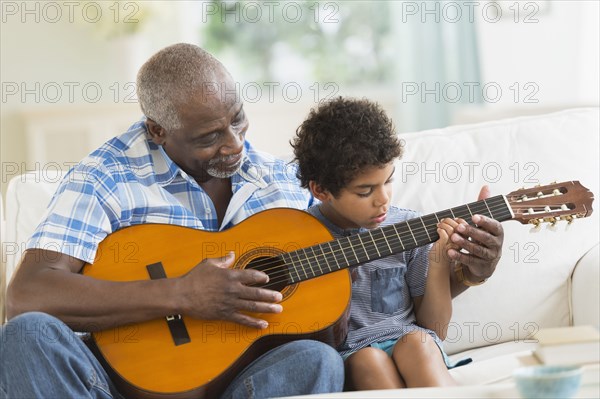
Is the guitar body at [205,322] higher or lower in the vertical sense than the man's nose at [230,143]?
lower

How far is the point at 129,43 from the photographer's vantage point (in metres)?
5.06

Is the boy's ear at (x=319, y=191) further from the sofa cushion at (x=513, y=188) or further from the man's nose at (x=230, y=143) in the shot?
the sofa cushion at (x=513, y=188)

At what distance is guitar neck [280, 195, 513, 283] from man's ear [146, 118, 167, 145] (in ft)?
1.53

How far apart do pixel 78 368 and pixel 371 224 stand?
2.21ft

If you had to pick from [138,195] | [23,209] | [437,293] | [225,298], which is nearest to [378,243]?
[437,293]

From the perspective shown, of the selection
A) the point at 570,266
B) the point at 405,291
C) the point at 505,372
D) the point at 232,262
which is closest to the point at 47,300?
the point at 232,262

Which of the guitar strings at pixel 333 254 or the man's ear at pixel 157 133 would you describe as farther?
the man's ear at pixel 157 133

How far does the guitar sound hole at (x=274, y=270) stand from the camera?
1.88 m

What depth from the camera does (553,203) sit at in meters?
1.84

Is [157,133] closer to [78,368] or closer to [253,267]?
[253,267]

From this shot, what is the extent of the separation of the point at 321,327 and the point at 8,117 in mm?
3634

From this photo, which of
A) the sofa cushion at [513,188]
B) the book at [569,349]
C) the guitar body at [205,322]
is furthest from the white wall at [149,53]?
the book at [569,349]

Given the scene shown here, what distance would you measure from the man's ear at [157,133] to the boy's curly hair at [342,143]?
0.33 meters

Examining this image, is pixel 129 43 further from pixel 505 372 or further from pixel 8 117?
pixel 505 372
